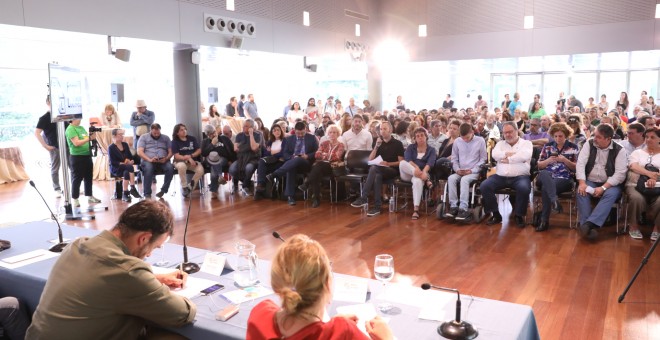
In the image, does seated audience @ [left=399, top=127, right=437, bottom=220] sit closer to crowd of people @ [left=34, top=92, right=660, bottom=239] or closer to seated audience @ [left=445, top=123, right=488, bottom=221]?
crowd of people @ [left=34, top=92, right=660, bottom=239]

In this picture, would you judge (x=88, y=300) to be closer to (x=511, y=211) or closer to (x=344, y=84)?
(x=511, y=211)

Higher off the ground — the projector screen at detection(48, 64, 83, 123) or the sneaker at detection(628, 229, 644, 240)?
the projector screen at detection(48, 64, 83, 123)

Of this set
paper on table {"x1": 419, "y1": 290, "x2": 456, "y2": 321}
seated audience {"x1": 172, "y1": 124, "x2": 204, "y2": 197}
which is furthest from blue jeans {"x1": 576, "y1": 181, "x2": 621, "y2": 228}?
seated audience {"x1": 172, "y1": 124, "x2": 204, "y2": 197}

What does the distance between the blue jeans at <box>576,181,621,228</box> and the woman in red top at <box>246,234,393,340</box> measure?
4.61m

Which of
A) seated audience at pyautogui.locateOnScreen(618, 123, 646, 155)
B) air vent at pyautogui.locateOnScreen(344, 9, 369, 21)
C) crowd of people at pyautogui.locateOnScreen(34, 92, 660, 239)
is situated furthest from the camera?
air vent at pyautogui.locateOnScreen(344, 9, 369, 21)

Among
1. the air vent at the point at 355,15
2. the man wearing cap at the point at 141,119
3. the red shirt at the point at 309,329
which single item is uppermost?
the air vent at the point at 355,15

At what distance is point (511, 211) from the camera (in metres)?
6.67

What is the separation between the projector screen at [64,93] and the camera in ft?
18.9

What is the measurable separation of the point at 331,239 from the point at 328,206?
1770 mm

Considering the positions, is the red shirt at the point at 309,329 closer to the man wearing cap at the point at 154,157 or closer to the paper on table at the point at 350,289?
the paper on table at the point at 350,289

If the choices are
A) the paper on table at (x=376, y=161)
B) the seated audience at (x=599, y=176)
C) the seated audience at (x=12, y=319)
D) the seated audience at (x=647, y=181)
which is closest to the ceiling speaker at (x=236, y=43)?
the paper on table at (x=376, y=161)

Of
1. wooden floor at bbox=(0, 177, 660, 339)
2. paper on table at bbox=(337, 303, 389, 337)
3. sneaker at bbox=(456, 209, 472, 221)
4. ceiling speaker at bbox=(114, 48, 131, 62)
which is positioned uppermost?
ceiling speaker at bbox=(114, 48, 131, 62)

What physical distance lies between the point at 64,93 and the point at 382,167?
13.1ft

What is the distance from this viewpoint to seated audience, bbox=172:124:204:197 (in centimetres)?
802
